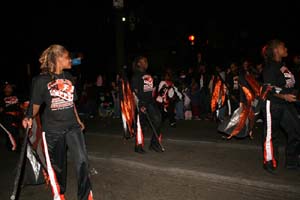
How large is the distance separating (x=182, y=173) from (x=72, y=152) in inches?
81.6

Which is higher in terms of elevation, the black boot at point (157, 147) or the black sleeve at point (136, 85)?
the black sleeve at point (136, 85)

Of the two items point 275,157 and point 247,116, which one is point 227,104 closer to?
point 247,116

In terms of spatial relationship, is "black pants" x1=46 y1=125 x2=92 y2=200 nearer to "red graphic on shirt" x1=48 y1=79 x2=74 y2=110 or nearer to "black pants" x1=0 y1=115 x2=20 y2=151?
"red graphic on shirt" x1=48 y1=79 x2=74 y2=110

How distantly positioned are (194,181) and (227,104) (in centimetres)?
380

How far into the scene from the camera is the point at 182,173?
524 cm

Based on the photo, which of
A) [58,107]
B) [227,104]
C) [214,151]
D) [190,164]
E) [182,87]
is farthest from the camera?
[182,87]

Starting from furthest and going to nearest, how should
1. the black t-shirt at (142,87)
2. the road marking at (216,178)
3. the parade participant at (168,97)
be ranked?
the parade participant at (168,97)
the black t-shirt at (142,87)
the road marking at (216,178)

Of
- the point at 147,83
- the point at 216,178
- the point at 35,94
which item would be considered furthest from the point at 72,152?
the point at 147,83

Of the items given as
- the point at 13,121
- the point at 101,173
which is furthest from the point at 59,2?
the point at 101,173

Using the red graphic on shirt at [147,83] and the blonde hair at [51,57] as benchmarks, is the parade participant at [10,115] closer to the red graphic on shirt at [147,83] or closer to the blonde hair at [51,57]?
the red graphic on shirt at [147,83]

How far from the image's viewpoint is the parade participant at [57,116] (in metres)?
3.79

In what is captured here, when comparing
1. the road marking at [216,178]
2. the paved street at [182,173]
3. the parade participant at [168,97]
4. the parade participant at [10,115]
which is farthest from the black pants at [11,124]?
the parade participant at [168,97]

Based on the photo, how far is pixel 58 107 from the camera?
383cm

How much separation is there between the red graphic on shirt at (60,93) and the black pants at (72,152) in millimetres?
310
